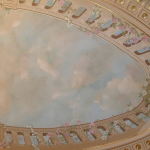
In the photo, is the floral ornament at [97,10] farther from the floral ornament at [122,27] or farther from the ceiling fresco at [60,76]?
the ceiling fresco at [60,76]

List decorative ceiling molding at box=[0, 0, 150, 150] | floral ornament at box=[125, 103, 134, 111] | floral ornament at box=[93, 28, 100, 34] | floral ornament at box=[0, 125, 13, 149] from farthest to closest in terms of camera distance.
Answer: floral ornament at box=[125, 103, 134, 111] → floral ornament at box=[0, 125, 13, 149] → floral ornament at box=[93, 28, 100, 34] → decorative ceiling molding at box=[0, 0, 150, 150]

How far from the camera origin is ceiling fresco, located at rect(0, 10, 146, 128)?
8406mm

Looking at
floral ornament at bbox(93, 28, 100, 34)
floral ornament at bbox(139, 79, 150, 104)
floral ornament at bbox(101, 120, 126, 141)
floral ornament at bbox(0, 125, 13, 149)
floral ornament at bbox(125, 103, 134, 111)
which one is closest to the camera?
floral ornament at bbox(93, 28, 100, 34)

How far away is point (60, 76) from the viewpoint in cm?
956

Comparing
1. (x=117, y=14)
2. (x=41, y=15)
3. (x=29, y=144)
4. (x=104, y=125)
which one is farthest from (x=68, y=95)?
(x=117, y=14)

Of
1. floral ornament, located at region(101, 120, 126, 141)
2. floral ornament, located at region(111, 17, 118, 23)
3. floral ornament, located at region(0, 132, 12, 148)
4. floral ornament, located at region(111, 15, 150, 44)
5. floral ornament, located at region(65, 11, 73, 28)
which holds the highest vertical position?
floral ornament, located at region(65, 11, 73, 28)

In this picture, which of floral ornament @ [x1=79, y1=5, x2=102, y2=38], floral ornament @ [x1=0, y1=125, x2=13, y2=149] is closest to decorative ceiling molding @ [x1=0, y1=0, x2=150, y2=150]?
floral ornament @ [x1=79, y1=5, x2=102, y2=38]

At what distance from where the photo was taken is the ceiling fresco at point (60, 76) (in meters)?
8.41

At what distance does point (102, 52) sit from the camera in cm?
867

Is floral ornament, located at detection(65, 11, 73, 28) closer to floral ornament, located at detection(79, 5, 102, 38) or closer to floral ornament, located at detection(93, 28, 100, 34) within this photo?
floral ornament, located at detection(79, 5, 102, 38)

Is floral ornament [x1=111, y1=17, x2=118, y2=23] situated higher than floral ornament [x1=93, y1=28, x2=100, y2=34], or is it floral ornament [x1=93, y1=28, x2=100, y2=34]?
floral ornament [x1=93, y1=28, x2=100, y2=34]

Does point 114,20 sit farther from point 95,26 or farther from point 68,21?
point 68,21

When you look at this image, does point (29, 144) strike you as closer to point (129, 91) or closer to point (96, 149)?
point (96, 149)

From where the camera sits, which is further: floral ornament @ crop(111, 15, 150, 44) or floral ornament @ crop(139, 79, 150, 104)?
Answer: floral ornament @ crop(139, 79, 150, 104)
